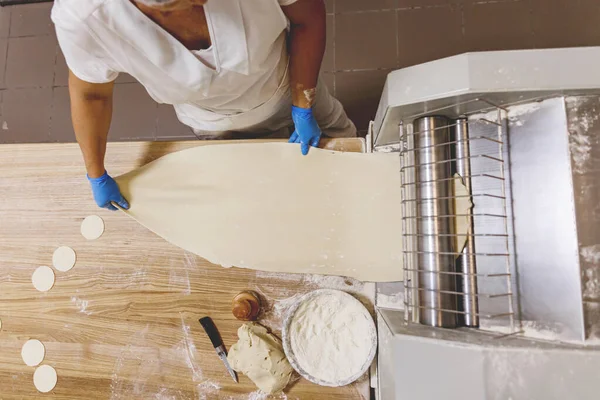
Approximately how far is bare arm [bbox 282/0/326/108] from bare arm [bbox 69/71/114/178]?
0.46 metres

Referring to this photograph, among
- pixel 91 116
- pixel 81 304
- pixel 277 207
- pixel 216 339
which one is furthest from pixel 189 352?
pixel 91 116

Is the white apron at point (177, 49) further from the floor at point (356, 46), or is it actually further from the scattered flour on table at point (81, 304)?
the floor at point (356, 46)

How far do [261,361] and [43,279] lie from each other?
0.70 metres

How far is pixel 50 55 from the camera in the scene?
2.25 m

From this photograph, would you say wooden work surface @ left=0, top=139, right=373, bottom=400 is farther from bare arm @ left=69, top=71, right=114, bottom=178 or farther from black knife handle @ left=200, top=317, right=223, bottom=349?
bare arm @ left=69, top=71, right=114, bottom=178

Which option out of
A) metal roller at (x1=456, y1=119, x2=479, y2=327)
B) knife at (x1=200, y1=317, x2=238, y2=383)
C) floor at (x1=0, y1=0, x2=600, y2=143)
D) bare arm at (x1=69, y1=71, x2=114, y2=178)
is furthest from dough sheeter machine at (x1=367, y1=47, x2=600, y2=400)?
floor at (x1=0, y1=0, x2=600, y2=143)

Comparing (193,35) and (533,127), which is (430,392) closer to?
(533,127)

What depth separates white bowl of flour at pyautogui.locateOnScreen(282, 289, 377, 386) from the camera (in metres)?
1.00

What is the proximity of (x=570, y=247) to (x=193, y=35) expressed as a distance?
2.62 feet

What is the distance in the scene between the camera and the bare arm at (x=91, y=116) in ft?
3.21

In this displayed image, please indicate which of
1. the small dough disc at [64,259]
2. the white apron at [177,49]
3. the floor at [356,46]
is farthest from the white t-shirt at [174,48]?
the floor at [356,46]

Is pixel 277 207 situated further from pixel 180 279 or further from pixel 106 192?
pixel 106 192

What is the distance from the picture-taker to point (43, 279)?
120 centimetres

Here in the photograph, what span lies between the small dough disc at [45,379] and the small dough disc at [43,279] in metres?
0.22
